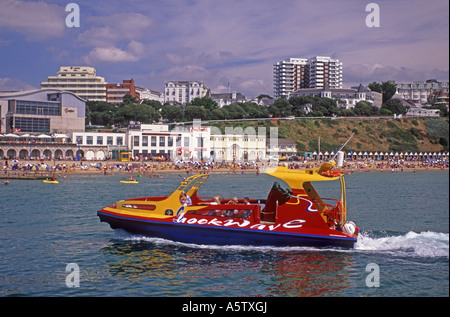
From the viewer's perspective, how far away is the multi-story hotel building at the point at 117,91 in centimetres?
19312

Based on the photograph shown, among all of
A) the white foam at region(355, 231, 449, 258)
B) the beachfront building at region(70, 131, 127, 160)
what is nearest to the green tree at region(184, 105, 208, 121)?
the beachfront building at region(70, 131, 127, 160)

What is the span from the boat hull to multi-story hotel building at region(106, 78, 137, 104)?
583 ft

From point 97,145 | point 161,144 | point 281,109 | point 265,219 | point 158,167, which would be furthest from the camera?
point 281,109

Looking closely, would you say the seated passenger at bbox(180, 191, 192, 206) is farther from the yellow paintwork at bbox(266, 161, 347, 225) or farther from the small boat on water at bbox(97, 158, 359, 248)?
the yellow paintwork at bbox(266, 161, 347, 225)

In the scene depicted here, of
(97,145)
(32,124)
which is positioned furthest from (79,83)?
(97,145)

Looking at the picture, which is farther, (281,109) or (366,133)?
(281,109)

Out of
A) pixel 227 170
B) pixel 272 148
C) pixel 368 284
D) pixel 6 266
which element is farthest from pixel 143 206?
pixel 272 148

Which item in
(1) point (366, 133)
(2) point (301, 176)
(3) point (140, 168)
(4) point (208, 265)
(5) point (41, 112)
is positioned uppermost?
(5) point (41, 112)

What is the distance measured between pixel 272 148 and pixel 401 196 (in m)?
67.1

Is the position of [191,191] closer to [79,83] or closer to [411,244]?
[411,244]

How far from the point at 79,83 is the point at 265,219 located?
176 meters

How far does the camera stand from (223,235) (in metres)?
21.0

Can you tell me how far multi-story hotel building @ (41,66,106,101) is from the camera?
180 metres
